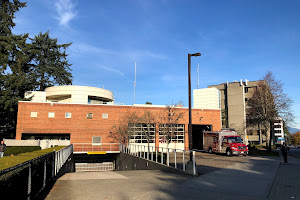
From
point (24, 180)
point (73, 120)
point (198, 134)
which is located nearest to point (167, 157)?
point (24, 180)

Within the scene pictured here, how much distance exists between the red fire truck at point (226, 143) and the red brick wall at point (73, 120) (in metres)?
8.15

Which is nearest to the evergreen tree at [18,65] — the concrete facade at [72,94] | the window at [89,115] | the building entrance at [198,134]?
the concrete facade at [72,94]

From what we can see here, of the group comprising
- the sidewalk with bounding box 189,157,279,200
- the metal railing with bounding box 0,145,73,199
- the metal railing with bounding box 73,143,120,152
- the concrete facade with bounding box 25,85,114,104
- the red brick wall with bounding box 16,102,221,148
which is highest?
the concrete facade with bounding box 25,85,114,104

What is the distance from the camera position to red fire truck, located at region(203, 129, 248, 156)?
25688 mm

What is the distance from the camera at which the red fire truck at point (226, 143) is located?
2569 centimetres

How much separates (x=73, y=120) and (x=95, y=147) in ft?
16.6

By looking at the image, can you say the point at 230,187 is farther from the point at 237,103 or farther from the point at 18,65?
the point at 237,103

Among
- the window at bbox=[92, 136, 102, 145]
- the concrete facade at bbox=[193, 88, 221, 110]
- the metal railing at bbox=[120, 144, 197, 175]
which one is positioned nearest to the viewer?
the metal railing at bbox=[120, 144, 197, 175]

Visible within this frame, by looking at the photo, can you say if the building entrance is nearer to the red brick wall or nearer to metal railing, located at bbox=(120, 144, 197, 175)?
the red brick wall

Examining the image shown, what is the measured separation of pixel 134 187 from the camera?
953cm

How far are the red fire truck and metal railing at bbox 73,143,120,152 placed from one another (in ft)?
42.6

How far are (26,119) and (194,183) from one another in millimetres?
29251

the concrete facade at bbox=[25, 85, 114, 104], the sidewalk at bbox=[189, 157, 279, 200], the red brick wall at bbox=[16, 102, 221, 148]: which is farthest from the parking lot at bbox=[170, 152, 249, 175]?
the concrete facade at bbox=[25, 85, 114, 104]

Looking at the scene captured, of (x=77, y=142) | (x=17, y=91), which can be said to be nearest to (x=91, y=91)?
(x=77, y=142)
